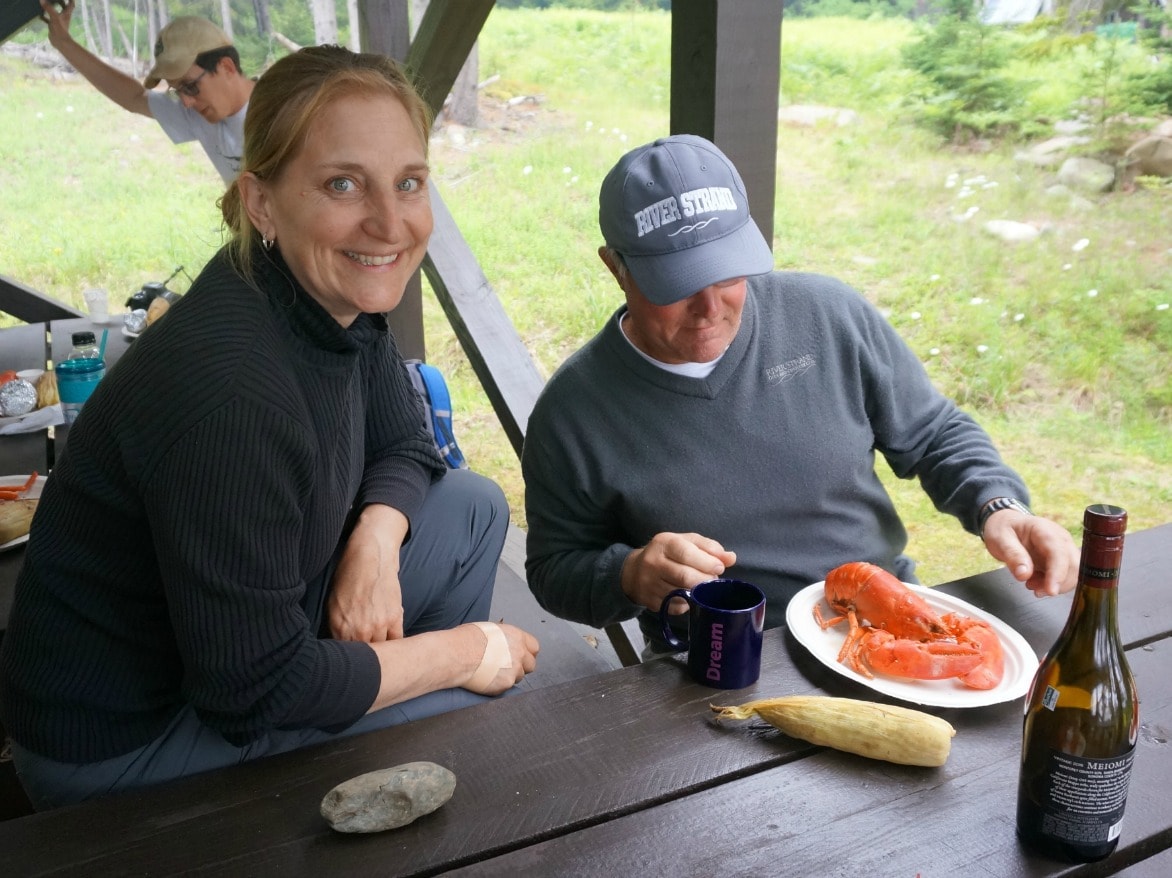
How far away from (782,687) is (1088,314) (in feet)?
18.5

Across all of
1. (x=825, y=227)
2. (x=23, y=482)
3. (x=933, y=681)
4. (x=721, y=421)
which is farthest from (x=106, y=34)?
(x=933, y=681)

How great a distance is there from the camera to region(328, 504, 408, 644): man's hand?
155 cm

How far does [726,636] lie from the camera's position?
1.17 meters

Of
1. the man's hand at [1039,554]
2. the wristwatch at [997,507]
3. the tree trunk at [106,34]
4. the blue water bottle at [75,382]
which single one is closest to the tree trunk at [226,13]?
the tree trunk at [106,34]

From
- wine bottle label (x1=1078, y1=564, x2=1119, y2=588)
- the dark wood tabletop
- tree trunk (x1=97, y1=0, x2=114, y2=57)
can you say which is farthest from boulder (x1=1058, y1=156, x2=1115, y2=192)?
tree trunk (x1=97, y1=0, x2=114, y2=57)

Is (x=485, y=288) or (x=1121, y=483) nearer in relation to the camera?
(x=485, y=288)

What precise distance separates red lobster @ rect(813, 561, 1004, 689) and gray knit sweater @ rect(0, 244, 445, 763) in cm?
61

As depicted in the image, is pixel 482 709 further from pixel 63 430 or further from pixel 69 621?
pixel 63 430

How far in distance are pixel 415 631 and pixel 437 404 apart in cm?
117

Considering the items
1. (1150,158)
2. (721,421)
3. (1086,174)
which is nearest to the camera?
(721,421)

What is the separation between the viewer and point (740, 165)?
6.07 ft

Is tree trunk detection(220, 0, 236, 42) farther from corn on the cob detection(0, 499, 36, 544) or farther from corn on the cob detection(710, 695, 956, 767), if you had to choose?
corn on the cob detection(710, 695, 956, 767)

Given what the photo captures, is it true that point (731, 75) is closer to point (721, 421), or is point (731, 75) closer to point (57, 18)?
point (721, 421)

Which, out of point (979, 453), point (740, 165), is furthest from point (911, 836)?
point (740, 165)
